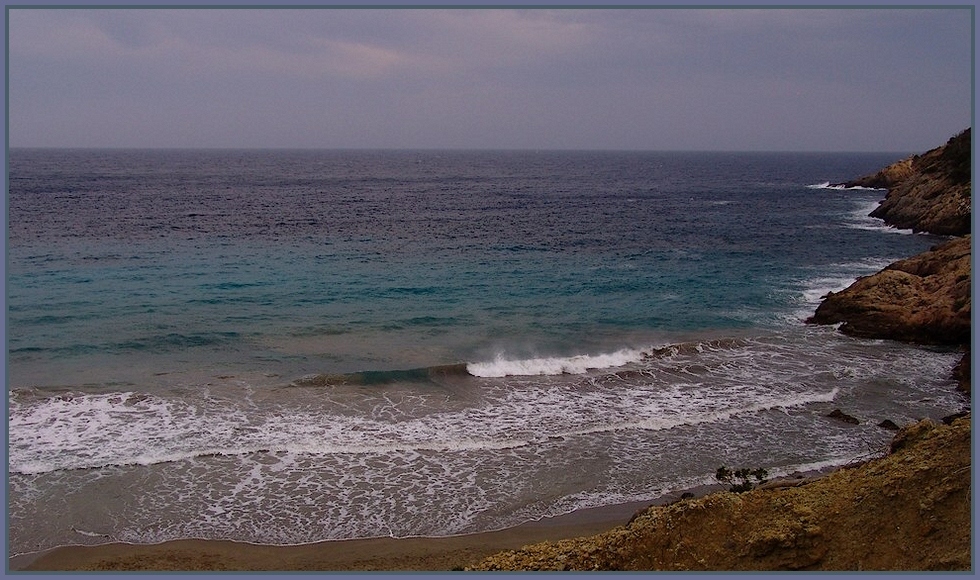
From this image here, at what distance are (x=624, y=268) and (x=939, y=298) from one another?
1732cm

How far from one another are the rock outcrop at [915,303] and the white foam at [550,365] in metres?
9.62

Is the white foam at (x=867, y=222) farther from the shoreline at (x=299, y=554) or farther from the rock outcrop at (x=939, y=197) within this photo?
the shoreline at (x=299, y=554)

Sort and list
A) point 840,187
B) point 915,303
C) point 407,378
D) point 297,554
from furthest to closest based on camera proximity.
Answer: point 840,187
point 915,303
point 407,378
point 297,554

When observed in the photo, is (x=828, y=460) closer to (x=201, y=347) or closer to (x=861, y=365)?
(x=861, y=365)

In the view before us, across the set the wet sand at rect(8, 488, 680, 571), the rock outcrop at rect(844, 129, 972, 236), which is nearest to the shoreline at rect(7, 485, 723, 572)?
the wet sand at rect(8, 488, 680, 571)

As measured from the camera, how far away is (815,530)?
1126 centimetres

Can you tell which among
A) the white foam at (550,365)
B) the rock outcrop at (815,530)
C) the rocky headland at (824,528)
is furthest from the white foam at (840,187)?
the rock outcrop at (815,530)

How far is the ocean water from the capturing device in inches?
658

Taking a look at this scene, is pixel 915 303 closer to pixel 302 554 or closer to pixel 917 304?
pixel 917 304

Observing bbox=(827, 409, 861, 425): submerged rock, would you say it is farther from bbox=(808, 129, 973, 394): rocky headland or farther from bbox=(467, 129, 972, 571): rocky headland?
bbox=(467, 129, 972, 571): rocky headland

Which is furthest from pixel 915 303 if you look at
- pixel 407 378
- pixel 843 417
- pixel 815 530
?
pixel 815 530

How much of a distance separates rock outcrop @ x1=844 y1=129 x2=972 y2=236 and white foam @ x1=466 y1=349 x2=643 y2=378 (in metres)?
33.4

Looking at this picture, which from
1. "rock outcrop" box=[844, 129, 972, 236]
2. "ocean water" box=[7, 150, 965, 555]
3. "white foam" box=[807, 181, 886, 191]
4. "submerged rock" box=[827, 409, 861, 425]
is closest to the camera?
"ocean water" box=[7, 150, 965, 555]

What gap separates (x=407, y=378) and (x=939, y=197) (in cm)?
5016
